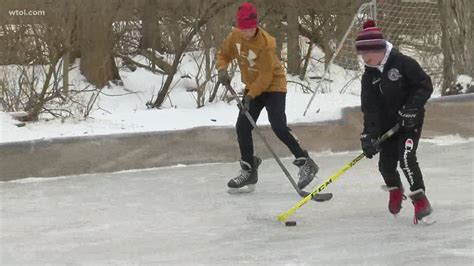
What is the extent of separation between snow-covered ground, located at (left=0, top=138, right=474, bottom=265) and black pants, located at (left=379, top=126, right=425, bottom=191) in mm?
281

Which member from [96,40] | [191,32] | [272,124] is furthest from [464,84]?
[96,40]

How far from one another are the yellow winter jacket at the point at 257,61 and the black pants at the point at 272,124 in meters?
0.09

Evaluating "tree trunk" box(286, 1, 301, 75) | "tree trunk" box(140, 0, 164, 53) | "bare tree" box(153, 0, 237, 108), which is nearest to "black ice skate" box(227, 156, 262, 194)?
"bare tree" box(153, 0, 237, 108)

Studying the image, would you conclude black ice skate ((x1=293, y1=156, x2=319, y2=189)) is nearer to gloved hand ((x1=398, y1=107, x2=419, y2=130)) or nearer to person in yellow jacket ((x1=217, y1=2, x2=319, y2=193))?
person in yellow jacket ((x1=217, y1=2, x2=319, y2=193))

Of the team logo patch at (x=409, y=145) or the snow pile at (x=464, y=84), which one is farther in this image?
the snow pile at (x=464, y=84)

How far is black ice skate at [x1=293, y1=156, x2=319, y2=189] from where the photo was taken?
6.38m

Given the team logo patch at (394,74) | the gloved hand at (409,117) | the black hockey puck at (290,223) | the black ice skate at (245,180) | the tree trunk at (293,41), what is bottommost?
the tree trunk at (293,41)

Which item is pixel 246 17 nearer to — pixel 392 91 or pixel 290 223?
pixel 392 91

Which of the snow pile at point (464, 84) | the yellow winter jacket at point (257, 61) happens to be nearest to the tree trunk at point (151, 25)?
the snow pile at point (464, 84)

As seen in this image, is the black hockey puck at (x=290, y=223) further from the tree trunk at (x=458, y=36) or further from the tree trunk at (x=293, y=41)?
the tree trunk at (x=293, y=41)

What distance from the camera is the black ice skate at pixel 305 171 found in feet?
20.9

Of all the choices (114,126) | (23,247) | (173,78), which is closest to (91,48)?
(173,78)

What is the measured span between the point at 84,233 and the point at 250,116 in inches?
67.3

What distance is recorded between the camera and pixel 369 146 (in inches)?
209
